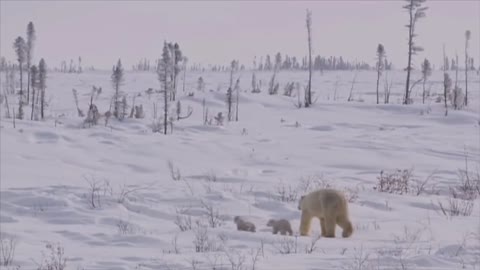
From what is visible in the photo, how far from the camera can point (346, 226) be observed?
737cm

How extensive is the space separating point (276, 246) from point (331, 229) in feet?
3.90

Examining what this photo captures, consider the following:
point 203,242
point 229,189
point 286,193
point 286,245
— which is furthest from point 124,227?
point 286,193

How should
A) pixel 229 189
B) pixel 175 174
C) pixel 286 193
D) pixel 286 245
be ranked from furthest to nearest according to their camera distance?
pixel 175 174 → pixel 229 189 → pixel 286 193 → pixel 286 245

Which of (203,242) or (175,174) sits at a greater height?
(203,242)

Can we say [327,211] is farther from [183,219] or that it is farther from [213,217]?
[183,219]

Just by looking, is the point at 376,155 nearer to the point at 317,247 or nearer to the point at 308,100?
the point at 317,247

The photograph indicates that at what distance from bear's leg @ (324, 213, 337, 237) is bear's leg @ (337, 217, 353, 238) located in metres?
0.07

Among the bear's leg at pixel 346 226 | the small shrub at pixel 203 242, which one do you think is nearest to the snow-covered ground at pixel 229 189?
the small shrub at pixel 203 242

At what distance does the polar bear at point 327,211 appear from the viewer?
7.40m

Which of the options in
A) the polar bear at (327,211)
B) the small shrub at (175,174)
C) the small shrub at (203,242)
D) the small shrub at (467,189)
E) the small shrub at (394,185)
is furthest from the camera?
the small shrub at (175,174)

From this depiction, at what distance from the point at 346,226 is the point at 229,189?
2.94 meters

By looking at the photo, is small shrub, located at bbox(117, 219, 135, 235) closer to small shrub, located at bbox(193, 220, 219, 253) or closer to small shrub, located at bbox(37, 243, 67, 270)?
small shrub, located at bbox(193, 220, 219, 253)

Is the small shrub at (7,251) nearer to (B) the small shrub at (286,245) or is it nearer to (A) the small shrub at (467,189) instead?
(B) the small shrub at (286,245)

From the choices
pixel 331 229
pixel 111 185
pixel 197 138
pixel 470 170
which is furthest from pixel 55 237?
pixel 197 138
